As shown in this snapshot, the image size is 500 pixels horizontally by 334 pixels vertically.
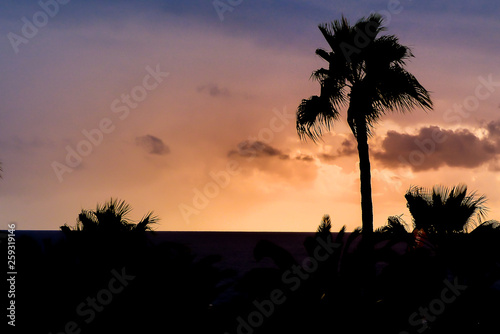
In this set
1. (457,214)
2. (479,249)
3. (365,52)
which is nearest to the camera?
(479,249)

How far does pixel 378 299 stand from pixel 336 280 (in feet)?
2.58

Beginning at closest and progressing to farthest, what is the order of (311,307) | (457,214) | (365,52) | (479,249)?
1. (311,307)
2. (479,249)
3. (457,214)
4. (365,52)

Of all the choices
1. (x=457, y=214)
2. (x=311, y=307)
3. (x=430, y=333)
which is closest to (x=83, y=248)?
(x=311, y=307)

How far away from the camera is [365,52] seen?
17.2m

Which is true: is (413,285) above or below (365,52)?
below

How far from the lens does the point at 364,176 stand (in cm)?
1681

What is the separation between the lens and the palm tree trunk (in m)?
16.5

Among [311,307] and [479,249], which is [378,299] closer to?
[311,307]

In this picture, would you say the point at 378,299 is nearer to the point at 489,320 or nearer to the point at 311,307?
the point at 311,307

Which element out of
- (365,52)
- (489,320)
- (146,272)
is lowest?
(489,320)

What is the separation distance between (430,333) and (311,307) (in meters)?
2.42

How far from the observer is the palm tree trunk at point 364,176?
54.1 feet

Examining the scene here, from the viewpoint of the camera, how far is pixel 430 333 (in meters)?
8.98

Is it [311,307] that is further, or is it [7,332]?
[7,332]
